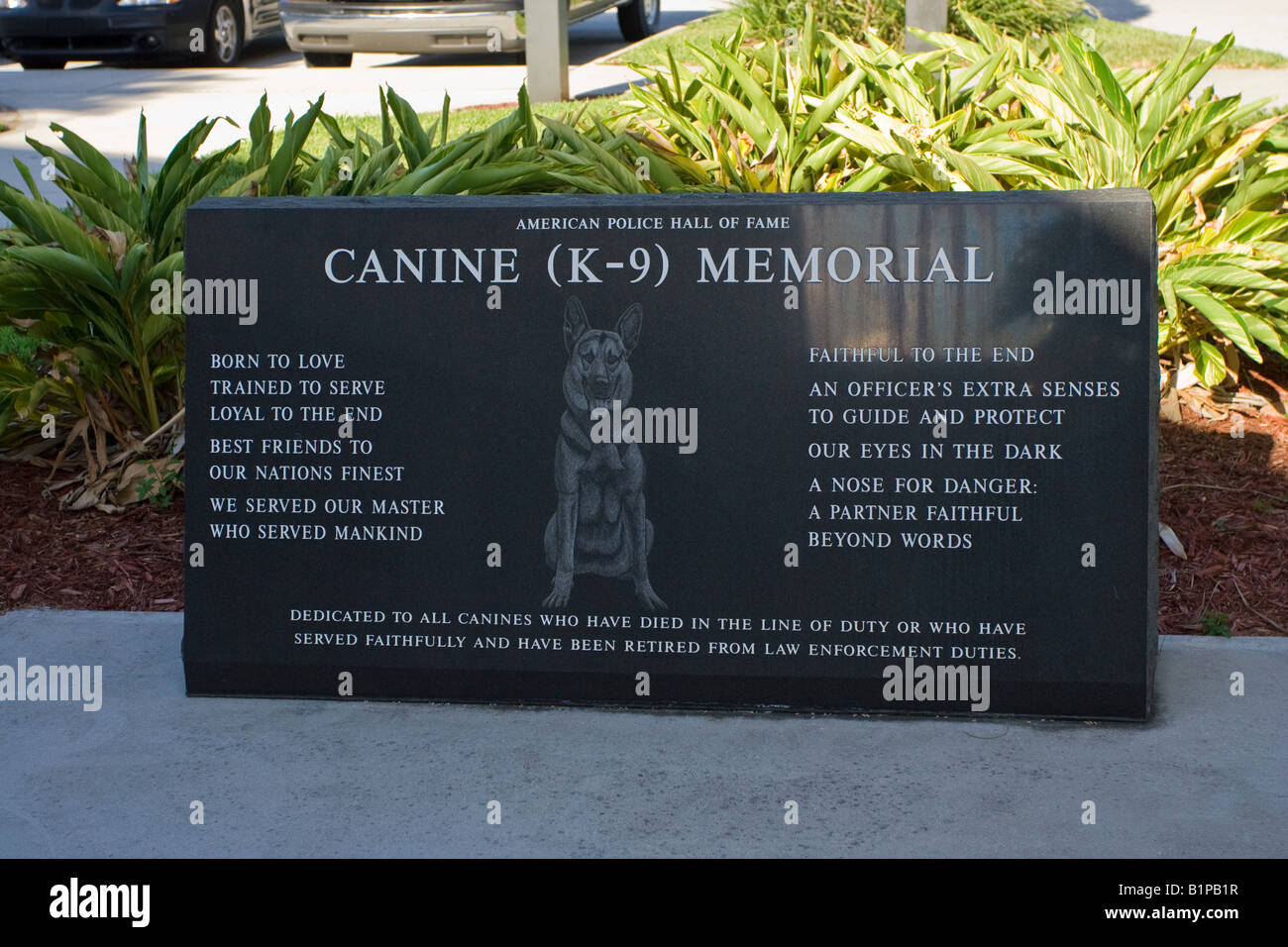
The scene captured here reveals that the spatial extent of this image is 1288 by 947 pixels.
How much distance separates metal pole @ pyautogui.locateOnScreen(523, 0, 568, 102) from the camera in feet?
35.9

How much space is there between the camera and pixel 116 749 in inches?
143

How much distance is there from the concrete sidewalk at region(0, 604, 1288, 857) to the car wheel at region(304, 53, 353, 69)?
1203 cm

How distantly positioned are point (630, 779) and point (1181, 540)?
2265mm

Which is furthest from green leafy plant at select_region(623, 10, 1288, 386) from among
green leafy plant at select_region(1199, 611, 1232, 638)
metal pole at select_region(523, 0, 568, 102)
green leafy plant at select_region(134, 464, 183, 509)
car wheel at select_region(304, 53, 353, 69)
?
car wheel at select_region(304, 53, 353, 69)

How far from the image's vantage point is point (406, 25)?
13.3 metres

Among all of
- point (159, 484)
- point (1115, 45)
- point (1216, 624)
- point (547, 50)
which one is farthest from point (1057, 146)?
point (1115, 45)

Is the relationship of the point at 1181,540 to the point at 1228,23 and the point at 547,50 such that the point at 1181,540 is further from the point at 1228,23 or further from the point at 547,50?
the point at 1228,23

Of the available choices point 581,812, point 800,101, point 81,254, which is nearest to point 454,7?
point 800,101

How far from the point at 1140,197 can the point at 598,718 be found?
1917 millimetres

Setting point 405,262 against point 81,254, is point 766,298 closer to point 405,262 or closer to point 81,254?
point 405,262

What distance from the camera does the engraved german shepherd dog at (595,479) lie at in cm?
376

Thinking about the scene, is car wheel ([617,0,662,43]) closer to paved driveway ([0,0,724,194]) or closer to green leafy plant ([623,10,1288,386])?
paved driveway ([0,0,724,194])

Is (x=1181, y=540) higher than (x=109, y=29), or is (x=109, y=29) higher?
(x=109, y=29)

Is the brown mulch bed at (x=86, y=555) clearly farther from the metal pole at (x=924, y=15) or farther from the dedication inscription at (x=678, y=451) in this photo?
the metal pole at (x=924, y=15)
